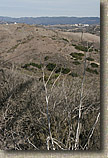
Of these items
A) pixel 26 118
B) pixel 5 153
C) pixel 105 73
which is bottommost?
pixel 26 118

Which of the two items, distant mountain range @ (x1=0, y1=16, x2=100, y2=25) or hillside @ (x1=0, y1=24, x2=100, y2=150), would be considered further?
distant mountain range @ (x1=0, y1=16, x2=100, y2=25)

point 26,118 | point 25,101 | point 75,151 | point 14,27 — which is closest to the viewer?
point 75,151

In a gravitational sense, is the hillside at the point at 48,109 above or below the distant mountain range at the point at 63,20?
below

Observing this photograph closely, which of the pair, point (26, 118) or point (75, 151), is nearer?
point (75, 151)

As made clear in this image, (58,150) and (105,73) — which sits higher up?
(105,73)

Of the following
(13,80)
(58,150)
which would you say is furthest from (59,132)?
(13,80)

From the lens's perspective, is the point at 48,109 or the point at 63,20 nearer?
the point at 48,109

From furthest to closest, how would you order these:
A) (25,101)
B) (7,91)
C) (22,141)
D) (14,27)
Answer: (14,27) < (7,91) < (25,101) < (22,141)

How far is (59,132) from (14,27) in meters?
31.7

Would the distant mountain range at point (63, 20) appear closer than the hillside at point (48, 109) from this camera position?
No

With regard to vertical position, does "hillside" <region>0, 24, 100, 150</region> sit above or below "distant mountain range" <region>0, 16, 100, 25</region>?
below

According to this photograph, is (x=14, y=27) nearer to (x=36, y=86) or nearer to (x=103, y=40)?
(x=36, y=86)

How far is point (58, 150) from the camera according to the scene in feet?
5.90

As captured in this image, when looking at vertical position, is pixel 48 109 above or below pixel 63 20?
below
